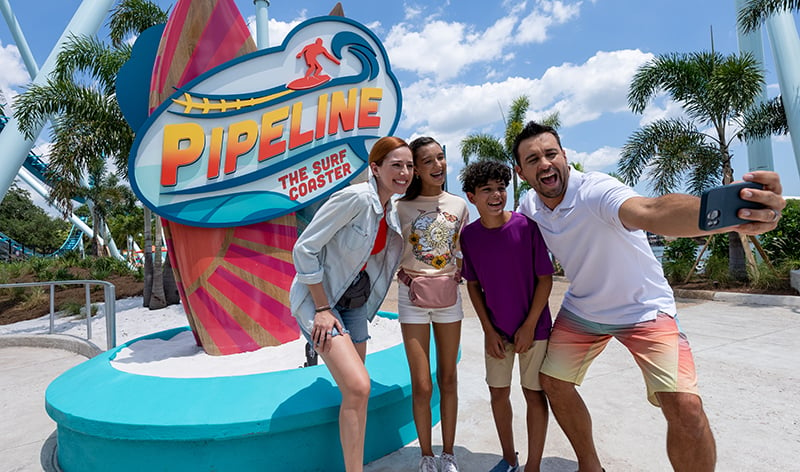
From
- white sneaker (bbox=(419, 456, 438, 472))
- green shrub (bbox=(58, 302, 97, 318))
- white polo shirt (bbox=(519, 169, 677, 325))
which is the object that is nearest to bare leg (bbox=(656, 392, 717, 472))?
white polo shirt (bbox=(519, 169, 677, 325))

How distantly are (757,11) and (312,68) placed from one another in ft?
30.4

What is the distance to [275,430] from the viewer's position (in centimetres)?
233

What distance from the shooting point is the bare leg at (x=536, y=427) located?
2.26m

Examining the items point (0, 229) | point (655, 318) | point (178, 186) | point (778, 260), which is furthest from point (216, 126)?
point (0, 229)

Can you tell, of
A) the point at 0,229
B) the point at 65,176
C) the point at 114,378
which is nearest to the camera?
the point at 114,378

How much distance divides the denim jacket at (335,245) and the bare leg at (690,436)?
1.46 metres

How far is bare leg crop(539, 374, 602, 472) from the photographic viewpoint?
7.09ft

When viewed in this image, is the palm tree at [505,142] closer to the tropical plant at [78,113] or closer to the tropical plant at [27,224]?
the tropical plant at [78,113]

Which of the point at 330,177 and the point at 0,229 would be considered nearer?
the point at 330,177

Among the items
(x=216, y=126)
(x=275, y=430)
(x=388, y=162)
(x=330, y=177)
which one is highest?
(x=216, y=126)

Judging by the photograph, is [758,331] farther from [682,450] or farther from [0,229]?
[0,229]

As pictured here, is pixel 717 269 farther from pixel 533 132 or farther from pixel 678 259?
pixel 533 132

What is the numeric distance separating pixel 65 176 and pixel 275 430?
859cm

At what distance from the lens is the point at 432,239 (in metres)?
2.41
